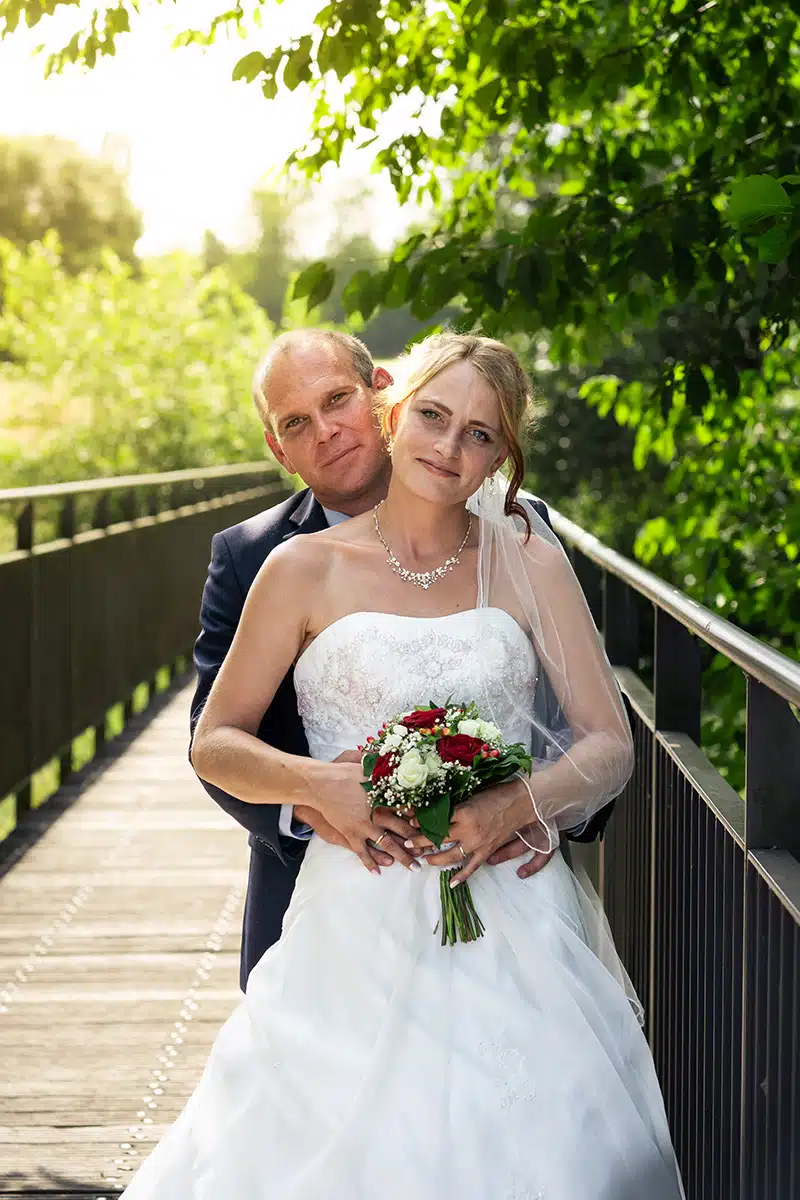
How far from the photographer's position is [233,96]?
6078 millimetres

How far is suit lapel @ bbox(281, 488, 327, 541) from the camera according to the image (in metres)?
3.30

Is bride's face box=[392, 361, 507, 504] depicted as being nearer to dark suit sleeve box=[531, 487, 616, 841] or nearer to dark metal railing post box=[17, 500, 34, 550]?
dark suit sleeve box=[531, 487, 616, 841]

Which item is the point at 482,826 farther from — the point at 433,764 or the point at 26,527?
the point at 26,527

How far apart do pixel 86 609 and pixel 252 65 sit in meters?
3.51

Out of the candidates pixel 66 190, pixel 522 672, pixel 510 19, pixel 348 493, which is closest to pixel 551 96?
pixel 510 19

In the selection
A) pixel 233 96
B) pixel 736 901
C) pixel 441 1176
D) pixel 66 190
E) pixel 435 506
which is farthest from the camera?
pixel 66 190

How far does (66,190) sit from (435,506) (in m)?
67.3

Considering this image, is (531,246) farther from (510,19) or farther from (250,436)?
(250,436)

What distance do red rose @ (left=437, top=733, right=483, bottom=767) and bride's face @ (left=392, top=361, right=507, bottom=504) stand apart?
1.59 feet

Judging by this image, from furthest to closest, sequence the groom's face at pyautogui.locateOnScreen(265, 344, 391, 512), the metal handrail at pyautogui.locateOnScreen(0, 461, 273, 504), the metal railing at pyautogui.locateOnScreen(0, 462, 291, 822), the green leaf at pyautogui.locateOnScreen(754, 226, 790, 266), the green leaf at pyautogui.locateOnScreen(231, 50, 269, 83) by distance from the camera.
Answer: the metal railing at pyautogui.locateOnScreen(0, 462, 291, 822)
the metal handrail at pyautogui.locateOnScreen(0, 461, 273, 504)
the green leaf at pyautogui.locateOnScreen(231, 50, 269, 83)
the groom's face at pyautogui.locateOnScreen(265, 344, 391, 512)
the green leaf at pyautogui.locateOnScreen(754, 226, 790, 266)

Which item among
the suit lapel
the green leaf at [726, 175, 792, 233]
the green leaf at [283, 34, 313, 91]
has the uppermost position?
the green leaf at [283, 34, 313, 91]

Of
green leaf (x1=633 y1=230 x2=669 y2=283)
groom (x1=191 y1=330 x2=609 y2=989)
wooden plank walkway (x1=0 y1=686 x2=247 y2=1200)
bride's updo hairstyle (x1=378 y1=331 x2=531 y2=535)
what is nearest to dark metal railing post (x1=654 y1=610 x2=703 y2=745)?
groom (x1=191 y1=330 x2=609 y2=989)

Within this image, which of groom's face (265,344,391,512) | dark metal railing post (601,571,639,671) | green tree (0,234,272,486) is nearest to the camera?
groom's face (265,344,391,512)

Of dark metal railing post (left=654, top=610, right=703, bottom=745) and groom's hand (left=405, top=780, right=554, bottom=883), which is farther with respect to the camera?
dark metal railing post (left=654, top=610, right=703, bottom=745)
